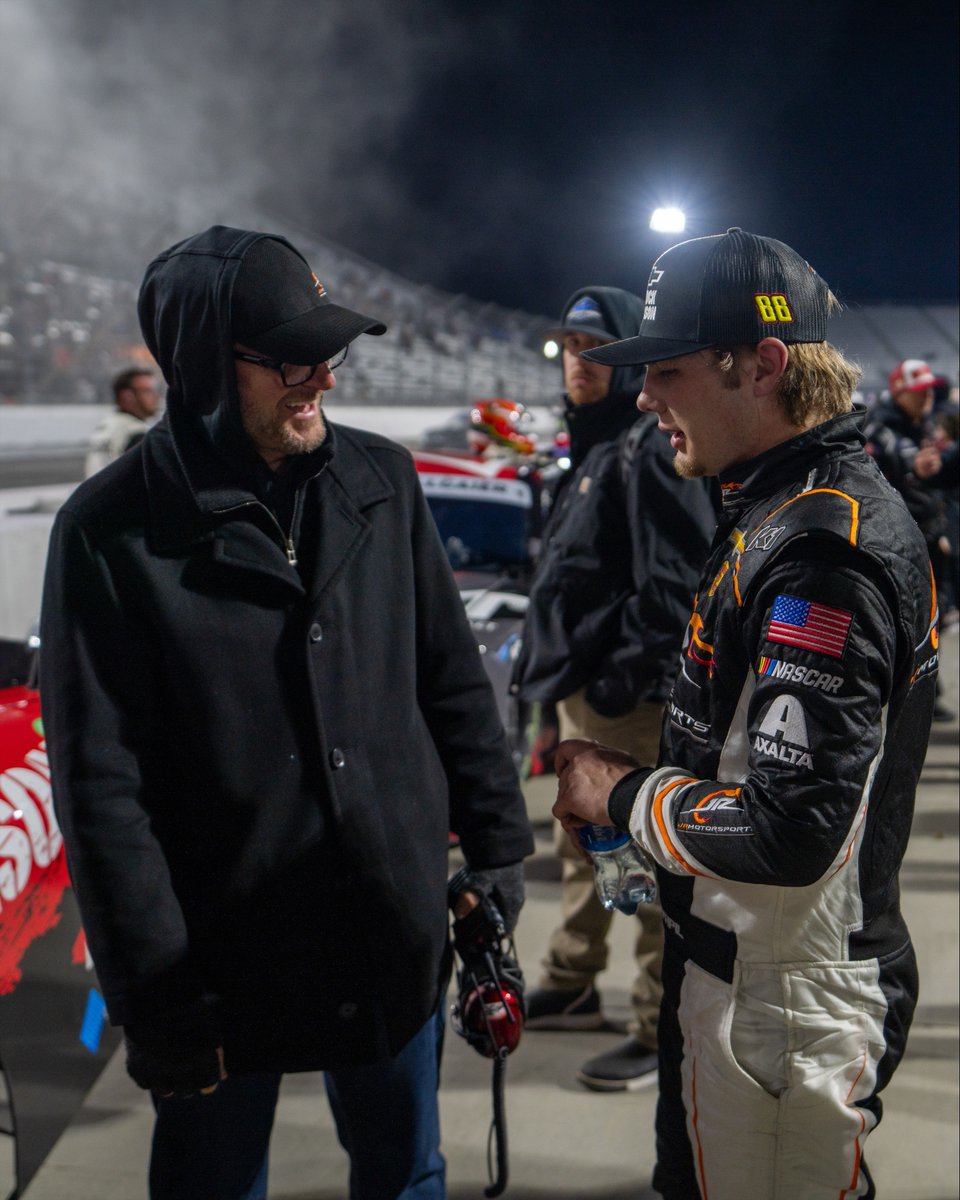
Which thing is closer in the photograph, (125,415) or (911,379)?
(911,379)

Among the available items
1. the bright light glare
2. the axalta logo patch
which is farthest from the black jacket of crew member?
the bright light glare

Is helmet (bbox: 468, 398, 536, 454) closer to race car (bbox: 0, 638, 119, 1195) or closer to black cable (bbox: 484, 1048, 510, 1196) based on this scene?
race car (bbox: 0, 638, 119, 1195)

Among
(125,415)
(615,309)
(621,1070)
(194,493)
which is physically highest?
(615,309)

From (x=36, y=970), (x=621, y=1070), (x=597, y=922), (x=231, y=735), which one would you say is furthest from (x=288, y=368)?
(x=621, y=1070)

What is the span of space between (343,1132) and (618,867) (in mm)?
688

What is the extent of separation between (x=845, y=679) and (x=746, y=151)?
8464 mm

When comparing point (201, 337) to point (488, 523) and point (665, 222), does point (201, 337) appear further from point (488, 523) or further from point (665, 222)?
point (488, 523)

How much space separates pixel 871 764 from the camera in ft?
4.42

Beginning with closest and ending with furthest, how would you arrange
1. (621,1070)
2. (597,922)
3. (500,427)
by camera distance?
(621,1070) < (597,922) < (500,427)

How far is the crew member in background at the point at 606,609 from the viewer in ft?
9.22

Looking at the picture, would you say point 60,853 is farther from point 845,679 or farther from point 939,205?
point 939,205

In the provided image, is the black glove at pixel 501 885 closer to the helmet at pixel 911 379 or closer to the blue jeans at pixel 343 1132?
the blue jeans at pixel 343 1132

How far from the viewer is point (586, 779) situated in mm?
1625

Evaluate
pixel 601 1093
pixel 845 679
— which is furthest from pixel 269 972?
pixel 601 1093
